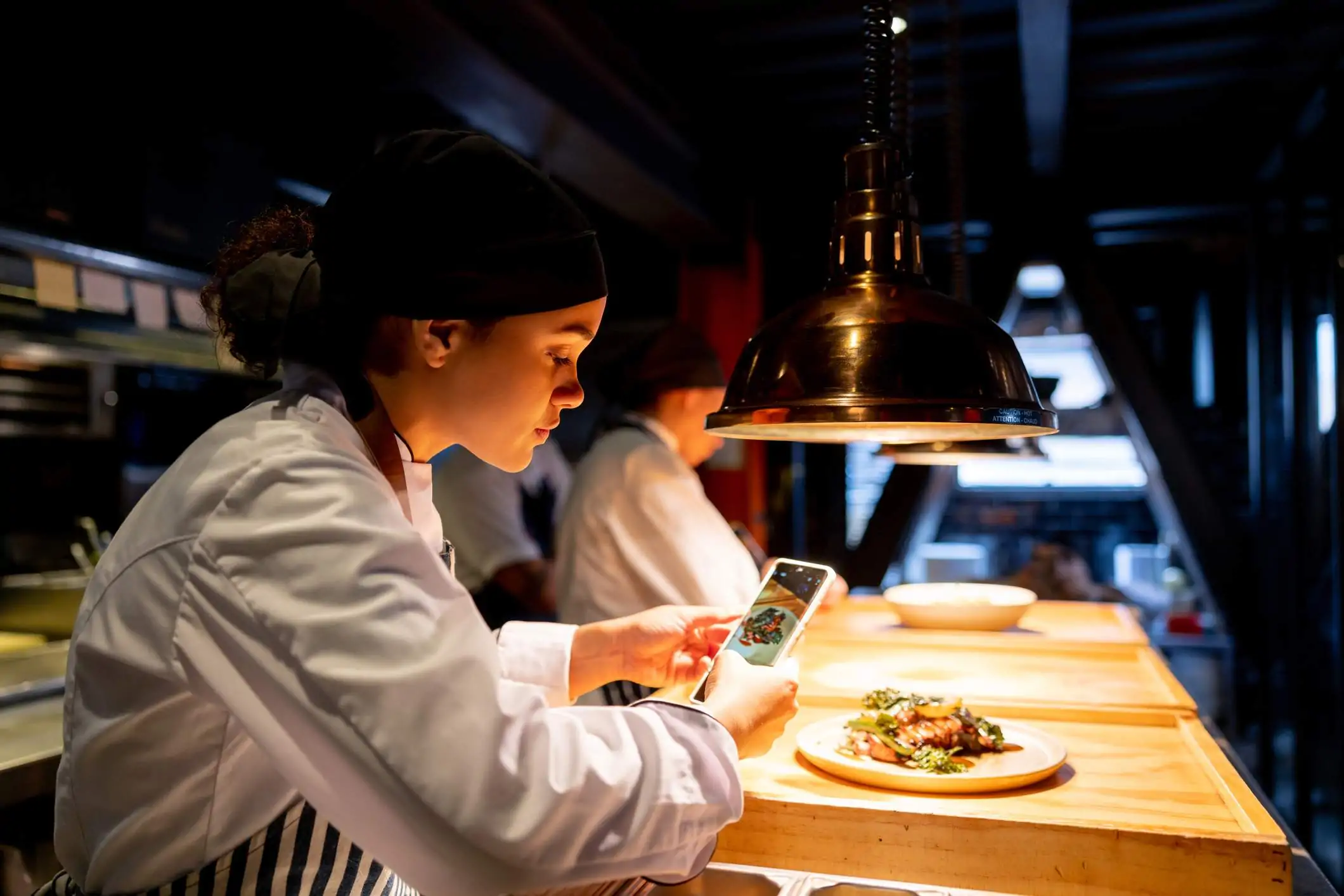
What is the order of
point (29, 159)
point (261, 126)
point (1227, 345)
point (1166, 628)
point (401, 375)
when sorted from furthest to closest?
point (1227, 345), point (1166, 628), point (261, 126), point (29, 159), point (401, 375)

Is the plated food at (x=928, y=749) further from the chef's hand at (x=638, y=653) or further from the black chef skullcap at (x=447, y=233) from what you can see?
the black chef skullcap at (x=447, y=233)

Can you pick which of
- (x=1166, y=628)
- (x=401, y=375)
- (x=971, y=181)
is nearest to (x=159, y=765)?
(x=401, y=375)

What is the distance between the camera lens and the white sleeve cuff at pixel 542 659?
1.39 meters

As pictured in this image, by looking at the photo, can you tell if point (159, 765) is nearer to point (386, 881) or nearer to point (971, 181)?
point (386, 881)

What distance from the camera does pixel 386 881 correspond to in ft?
3.26

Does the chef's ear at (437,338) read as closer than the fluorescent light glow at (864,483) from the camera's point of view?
Yes

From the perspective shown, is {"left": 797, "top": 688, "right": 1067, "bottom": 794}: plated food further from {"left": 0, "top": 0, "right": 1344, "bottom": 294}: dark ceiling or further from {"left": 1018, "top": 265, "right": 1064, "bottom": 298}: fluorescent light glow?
{"left": 1018, "top": 265, "right": 1064, "bottom": 298}: fluorescent light glow

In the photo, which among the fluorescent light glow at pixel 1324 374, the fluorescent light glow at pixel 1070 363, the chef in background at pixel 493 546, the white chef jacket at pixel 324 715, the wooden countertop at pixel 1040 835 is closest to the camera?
the white chef jacket at pixel 324 715

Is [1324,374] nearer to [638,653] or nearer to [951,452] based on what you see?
[951,452]

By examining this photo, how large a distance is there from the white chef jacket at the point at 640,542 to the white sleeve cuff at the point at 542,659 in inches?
45.6

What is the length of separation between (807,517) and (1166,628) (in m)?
2.12

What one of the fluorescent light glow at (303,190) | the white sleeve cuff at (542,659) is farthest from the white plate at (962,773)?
the fluorescent light glow at (303,190)

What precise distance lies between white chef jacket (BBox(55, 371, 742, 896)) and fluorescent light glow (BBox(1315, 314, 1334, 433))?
4.35 metres

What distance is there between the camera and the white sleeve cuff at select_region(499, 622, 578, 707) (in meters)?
1.39
